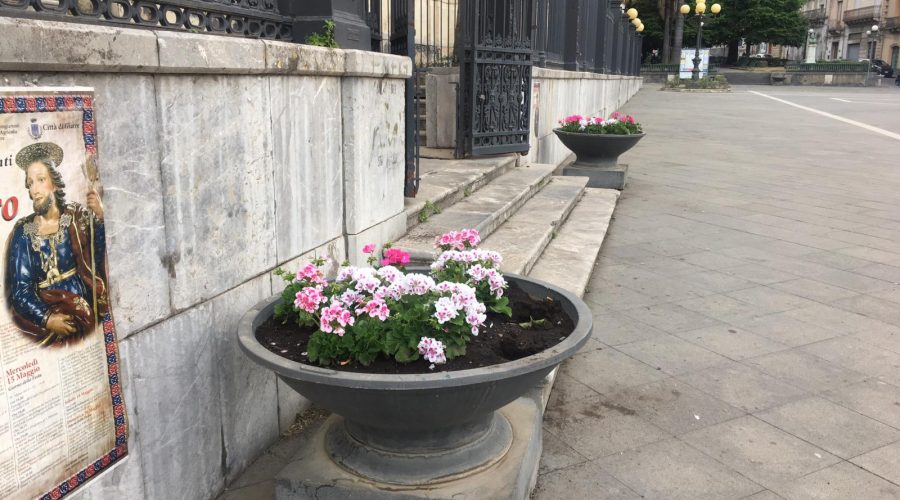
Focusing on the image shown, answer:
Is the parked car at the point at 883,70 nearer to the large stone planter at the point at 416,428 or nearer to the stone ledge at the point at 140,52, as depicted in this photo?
the stone ledge at the point at 140,52

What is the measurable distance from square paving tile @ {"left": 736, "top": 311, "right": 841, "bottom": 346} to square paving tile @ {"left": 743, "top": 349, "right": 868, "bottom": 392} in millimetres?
219

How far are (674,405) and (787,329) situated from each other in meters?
1.54

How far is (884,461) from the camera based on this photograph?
10.2 feet

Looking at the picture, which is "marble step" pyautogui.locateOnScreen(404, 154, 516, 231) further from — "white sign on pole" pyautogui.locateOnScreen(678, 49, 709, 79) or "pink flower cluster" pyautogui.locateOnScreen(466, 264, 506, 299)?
"white sign on pole" pyautogui.locateOnScreen(678, 49, 709, 79)

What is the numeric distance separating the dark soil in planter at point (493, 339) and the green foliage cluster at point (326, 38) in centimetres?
141

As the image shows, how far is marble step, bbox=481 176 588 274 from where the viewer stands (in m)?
4.79

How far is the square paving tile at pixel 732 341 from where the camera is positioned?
4.29 m

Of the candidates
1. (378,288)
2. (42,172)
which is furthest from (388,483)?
(42,172)

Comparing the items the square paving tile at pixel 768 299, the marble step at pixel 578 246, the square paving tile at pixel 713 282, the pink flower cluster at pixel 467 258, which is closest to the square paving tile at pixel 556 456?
the pink flower cluster at pixel 467 258

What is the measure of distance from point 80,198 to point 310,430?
5.38 ft

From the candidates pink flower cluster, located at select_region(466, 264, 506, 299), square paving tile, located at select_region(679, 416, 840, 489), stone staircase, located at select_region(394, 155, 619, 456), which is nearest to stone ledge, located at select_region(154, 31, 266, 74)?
pink flower cluster, located at select_region(466, 264, 506, 299)

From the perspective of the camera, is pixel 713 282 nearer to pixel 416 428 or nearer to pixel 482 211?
pixel 482 211

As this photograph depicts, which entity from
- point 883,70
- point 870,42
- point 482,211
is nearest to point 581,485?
point 482,211

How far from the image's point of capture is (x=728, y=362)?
13.6 feet
